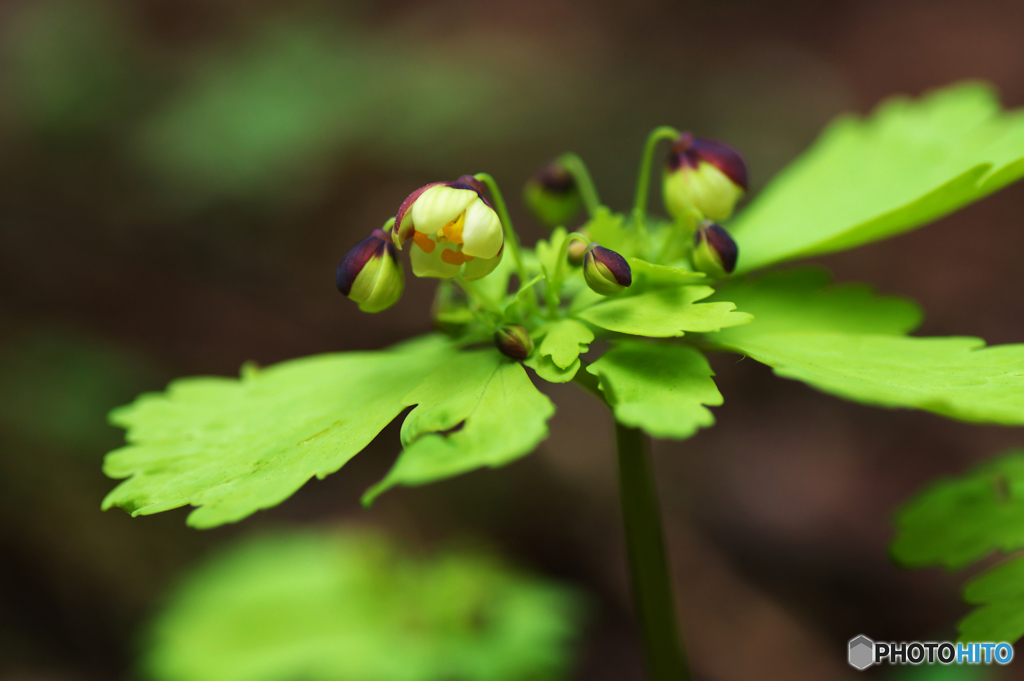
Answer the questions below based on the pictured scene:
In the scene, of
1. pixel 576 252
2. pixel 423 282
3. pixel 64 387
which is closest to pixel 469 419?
pixel 576 252

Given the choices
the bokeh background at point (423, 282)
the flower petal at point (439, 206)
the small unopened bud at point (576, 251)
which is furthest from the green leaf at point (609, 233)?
the bokeh background at point (423, 282)

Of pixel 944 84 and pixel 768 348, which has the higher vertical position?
pixel 944 84

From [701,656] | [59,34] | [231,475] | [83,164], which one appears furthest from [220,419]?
[59,34]

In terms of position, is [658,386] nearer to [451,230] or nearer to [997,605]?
[451,230]

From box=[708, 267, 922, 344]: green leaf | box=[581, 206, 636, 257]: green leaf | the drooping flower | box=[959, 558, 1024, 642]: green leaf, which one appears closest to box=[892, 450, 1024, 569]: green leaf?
box=[959, 558, 1024, 642]: green leaf

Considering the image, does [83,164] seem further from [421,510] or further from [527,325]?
[527,325]

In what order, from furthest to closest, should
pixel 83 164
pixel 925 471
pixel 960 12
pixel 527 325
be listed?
pixel 960 12, pixel 83 164, pixel 925 471, pixel 527 325
